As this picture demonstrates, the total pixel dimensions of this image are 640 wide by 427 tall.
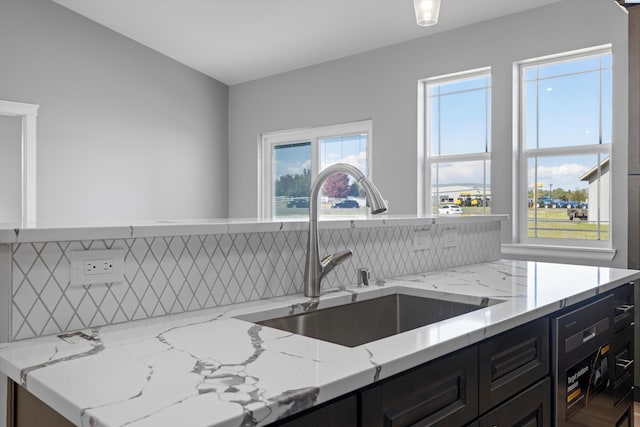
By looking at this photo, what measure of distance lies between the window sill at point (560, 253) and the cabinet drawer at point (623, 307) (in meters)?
1.63

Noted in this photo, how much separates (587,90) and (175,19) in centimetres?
357

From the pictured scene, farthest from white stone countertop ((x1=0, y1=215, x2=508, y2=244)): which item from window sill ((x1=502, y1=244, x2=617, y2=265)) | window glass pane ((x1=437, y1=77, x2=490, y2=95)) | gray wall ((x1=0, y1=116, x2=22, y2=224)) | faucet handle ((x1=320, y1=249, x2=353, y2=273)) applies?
gray wall ((x1=0, y1=116, x2=22, y2=224))

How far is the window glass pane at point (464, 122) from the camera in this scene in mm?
4434

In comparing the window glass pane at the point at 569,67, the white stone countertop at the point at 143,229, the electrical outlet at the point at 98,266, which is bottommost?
the electrical outlet at the point at 98,266

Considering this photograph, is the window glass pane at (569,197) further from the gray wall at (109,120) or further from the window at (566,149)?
the gray wall at (109,120)

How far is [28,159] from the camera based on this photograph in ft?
15.0

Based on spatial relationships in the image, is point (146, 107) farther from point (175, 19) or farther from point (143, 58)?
point (175, 19)

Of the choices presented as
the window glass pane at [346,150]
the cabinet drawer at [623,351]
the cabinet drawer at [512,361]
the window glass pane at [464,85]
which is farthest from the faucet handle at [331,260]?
the window glass pane at [346,150]

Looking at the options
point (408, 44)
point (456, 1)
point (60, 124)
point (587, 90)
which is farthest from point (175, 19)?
point (587, 90)

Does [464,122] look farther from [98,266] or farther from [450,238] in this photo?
[98,266]

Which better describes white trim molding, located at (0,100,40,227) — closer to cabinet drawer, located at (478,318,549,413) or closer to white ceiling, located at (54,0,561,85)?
white ceiling, located at (54,0,561,85)

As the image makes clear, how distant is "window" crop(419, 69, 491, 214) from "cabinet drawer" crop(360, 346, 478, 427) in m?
3.38

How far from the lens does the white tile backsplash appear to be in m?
1.11

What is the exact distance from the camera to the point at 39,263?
3.63ft
